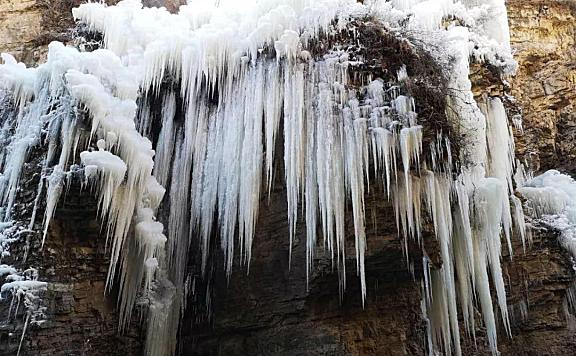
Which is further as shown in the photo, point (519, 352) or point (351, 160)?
point (519, 352)

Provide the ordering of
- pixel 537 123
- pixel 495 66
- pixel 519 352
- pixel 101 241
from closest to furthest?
pixel 101 241 < pixel 519 352 < pixel 495 66 < pixel 537 123

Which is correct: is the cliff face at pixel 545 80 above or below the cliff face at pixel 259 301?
above

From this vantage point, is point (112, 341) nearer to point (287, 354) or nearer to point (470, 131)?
point (287, 354)

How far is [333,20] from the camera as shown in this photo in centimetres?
673

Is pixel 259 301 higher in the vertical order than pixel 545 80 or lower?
lower

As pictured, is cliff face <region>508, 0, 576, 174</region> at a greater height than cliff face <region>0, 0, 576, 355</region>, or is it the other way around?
cliff face <region>508, 0, 576, 174</region>

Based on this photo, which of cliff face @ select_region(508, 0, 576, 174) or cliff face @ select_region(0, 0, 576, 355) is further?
cliff face @ select_region(508, 0, 576, 174)

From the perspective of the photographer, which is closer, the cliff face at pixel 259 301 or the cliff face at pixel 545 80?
the cliff face at pixel 259 301

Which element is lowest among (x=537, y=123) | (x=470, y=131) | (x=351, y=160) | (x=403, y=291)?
(x=403, y=291)

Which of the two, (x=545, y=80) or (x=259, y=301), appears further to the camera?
(x=545, y=80)

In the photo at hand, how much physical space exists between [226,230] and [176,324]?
152 centimetres

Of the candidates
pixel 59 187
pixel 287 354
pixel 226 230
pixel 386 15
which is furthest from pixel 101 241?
pixel 386 15

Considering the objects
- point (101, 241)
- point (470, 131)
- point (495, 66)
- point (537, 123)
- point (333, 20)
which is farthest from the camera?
point (537, 123)

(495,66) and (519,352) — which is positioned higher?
(495,66)
